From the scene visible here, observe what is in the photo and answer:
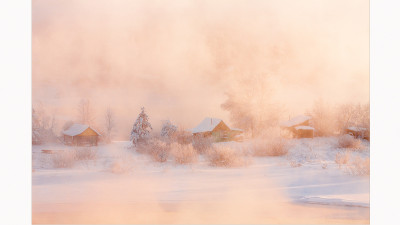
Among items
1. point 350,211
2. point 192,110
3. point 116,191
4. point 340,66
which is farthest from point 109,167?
point 340,66

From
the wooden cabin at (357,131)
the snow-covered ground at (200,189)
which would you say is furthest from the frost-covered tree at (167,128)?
the wooden cabin at (357,131)

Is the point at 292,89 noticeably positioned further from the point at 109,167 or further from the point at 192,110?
the point at 109,167

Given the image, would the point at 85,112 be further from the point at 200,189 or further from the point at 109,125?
the point at 200,189

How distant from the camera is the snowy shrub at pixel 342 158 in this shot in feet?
15.7

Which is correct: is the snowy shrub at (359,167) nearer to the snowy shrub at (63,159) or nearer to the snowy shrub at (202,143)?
the snowy shrub at (202,143)

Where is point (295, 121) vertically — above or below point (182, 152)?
above

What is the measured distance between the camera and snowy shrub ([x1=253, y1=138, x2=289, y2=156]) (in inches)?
187

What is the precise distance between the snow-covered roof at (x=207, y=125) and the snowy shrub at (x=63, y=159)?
6.09 ft

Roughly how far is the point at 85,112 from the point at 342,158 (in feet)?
13.2

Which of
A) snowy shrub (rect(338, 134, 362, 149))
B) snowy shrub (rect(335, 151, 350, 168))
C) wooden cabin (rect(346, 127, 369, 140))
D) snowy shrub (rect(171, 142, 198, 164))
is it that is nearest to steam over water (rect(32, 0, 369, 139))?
snowy shrub (rect(171, 142, 198, 164))

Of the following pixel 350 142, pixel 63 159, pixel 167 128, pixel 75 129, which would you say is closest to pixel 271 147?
pixel 350 142

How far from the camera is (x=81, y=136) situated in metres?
4.64

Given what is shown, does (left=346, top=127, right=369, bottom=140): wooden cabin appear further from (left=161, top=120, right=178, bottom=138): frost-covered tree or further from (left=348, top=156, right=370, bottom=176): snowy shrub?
(left=161, top=120, right=178, bottom=138): frost-covered tree

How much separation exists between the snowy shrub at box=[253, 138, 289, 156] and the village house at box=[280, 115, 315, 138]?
19 centimetres
